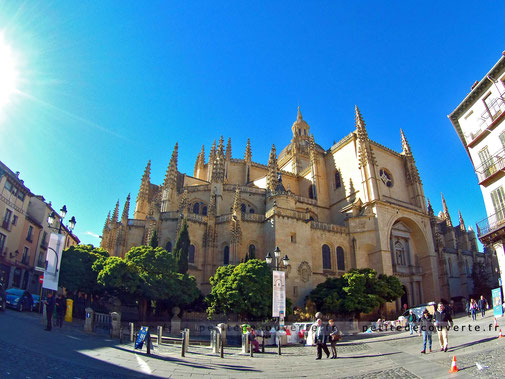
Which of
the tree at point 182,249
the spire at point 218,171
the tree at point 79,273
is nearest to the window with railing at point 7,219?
the tree at point 79,273

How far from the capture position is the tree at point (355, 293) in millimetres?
23812

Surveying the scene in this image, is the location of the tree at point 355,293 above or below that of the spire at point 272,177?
below

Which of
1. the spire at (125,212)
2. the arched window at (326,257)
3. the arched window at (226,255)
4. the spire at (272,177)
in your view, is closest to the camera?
the arched window at (226,255)

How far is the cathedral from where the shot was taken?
93.7ft

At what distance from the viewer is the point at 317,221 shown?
3353 cm

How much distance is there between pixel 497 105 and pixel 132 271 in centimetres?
2217

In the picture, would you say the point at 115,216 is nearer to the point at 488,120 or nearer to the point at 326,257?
the point at 326,257

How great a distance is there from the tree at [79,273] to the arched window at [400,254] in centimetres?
2671

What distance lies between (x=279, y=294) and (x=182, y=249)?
12.7 meters

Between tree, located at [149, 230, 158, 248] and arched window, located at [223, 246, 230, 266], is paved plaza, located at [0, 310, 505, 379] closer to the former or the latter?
tree, located at [149, 230, 158, 248]

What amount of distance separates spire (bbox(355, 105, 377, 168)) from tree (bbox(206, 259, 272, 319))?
17.5m

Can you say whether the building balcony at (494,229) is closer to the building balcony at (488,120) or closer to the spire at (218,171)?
the building balcony at (488,120)

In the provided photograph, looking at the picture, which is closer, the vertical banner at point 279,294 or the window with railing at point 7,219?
the vertical banner at point 279,294

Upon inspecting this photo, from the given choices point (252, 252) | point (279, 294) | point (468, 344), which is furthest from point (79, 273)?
point (468, 344)
